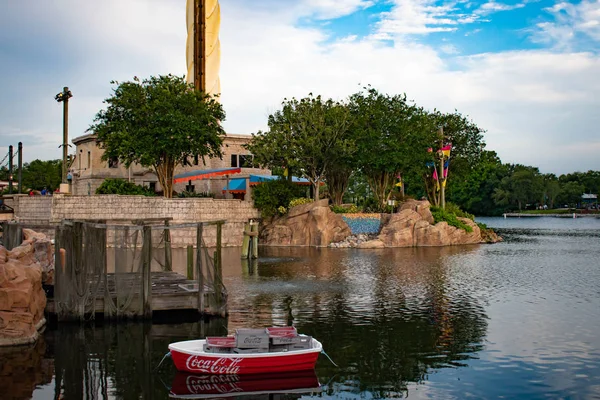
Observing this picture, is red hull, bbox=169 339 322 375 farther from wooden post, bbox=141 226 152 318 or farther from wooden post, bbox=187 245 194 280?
wooden post, bbox=187 245 194 280

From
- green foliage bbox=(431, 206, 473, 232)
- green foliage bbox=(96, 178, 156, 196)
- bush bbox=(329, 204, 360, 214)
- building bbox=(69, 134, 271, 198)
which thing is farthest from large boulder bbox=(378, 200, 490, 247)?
green foliage bbox=(96, 178, 156, 196)

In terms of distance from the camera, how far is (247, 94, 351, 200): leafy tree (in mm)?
54312

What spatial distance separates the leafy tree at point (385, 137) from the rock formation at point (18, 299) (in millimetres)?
39386

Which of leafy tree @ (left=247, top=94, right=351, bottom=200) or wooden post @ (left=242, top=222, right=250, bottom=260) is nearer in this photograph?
wooden post @ (left=242, top=222, right=250, bottom=260)

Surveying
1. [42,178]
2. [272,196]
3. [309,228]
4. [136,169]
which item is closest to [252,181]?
[272,196]

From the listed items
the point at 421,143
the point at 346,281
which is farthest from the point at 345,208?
the point at 346,281

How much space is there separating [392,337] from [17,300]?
11.3 metres

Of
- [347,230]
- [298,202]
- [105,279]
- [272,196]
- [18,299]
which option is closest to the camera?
[18,299]

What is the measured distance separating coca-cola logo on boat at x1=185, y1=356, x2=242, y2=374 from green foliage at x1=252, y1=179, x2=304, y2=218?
39832mm

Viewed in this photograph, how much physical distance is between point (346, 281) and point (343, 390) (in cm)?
1684

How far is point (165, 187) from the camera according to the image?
56281mm

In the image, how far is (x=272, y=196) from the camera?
55781 mm

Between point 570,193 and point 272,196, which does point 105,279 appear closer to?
point 272,196

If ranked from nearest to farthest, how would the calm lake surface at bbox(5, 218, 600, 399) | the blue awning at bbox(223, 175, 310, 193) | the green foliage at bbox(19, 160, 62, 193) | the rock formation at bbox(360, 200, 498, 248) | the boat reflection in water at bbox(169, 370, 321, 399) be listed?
the boat reflection in water at bbox(169, 370, 321, 399) → the calm lake surface at bbox(5, 218, 600, 399) → the rock formation at bbox(360, 200, 498, 248) → the blue awning at bbox(223, 175, 310, 193) → the green foliage at bbox(19, 160, 62, 193)
